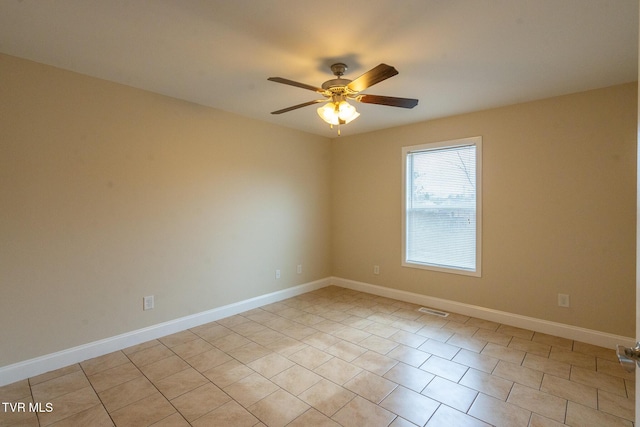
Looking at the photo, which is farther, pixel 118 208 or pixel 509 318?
pixel 509 318

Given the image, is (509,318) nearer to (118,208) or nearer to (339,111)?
(339,111)

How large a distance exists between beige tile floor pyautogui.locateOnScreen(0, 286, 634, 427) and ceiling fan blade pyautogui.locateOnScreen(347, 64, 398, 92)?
220 centimetres

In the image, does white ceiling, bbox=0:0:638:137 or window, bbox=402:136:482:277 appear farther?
window, bbox=402:136:482:277

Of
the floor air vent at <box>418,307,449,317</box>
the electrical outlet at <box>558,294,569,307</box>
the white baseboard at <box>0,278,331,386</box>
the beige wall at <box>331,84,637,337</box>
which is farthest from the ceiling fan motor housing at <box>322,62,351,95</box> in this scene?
the electrical outlet at <box>558,294,569,307</box>

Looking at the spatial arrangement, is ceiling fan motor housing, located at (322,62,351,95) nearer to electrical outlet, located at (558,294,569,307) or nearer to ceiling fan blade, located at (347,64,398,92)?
ceiling fan blade, located at (347,64,398,92)

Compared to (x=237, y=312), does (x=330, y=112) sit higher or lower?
higher

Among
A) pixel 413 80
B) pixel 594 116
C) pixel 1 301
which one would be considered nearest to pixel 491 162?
pixel 594 116

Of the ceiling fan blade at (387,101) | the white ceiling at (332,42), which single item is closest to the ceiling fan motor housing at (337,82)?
the white ceiling at (332,42)

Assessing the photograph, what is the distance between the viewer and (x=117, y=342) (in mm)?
2812

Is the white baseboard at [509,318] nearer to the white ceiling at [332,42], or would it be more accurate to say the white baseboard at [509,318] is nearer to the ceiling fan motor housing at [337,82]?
the white ceiling at [332,42]

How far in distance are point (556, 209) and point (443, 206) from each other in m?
1.18

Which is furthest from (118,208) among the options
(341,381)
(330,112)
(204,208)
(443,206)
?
Result: (443,206)

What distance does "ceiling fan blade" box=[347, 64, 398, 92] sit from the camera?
1.87 meters

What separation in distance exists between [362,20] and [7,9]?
6.86ft
